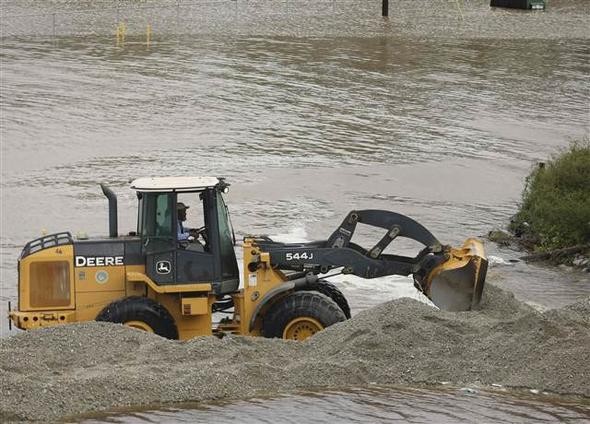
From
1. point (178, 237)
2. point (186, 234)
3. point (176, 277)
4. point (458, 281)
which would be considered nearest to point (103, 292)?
point (176, 277)

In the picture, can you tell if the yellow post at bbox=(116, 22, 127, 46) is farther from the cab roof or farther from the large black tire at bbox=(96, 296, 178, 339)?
the large black tire at bbox=(96, 296, 178, 339)

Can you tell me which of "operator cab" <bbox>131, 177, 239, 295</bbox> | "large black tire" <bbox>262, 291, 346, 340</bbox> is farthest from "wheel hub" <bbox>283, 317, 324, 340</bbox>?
"operator cab" <bbox>131, 177, 239, 295</bbox>

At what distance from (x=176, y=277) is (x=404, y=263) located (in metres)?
3.42

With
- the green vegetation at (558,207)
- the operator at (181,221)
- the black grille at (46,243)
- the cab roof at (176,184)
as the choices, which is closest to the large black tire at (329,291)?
the operator at (181,221)

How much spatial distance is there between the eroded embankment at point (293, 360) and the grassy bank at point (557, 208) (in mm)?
12582

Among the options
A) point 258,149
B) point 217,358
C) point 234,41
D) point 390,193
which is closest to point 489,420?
point 217,358

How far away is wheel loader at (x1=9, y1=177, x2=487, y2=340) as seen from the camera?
1745 centimetres

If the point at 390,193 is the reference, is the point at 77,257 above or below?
above

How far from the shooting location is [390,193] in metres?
36.4

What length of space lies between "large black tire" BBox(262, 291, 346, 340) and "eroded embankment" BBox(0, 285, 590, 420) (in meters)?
0.65

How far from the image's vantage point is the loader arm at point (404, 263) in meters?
18.1

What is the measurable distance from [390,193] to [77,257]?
1985 centimetres

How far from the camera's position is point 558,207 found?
97.4ft

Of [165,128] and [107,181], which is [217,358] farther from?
[165,128]
